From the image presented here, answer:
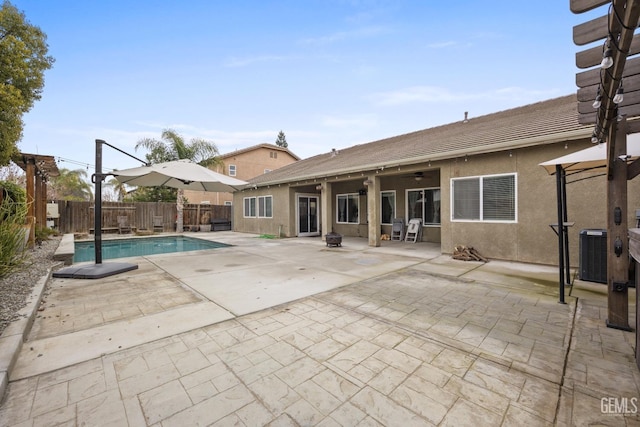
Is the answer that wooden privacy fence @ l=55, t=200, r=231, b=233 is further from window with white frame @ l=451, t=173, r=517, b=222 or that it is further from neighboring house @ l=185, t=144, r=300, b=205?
window with white frame @ l=451, t=173, r=517, b=222

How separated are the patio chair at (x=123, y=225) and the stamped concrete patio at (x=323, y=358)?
506 inches

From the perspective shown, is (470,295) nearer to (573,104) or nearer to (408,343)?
(408,343)

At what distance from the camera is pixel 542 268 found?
5.71 meters

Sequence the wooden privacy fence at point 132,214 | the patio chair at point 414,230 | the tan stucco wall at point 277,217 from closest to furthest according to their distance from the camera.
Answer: the patio chair at point 414,230, the tan stucco wall at point 277,217, the wooden privacy fence at point 132,214

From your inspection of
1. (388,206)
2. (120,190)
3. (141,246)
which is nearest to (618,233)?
(388,206)

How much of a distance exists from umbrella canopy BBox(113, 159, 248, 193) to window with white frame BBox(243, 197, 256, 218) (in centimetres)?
845

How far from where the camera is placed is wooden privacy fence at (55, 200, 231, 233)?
14.4 m

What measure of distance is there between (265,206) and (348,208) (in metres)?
4.57

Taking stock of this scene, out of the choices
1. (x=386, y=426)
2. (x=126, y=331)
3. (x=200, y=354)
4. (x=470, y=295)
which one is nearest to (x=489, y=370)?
(x=386, y=426)

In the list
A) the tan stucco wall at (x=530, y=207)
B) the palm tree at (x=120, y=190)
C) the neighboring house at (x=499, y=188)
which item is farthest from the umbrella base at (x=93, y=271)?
the palm tree at (x=120, y=190)

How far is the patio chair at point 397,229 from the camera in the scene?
35.3ft

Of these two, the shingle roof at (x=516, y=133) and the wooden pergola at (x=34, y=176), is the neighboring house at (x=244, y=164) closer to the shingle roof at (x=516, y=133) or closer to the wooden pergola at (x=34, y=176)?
the wooden pergola at (x=34, y=176)

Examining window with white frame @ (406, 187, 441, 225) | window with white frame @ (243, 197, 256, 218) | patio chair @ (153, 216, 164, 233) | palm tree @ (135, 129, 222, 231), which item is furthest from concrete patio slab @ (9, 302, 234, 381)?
palm tree @ (135, 129, 222, 231)

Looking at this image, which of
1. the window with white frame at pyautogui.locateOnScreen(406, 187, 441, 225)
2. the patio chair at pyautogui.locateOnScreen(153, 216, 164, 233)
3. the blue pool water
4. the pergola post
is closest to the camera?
the pergola post
